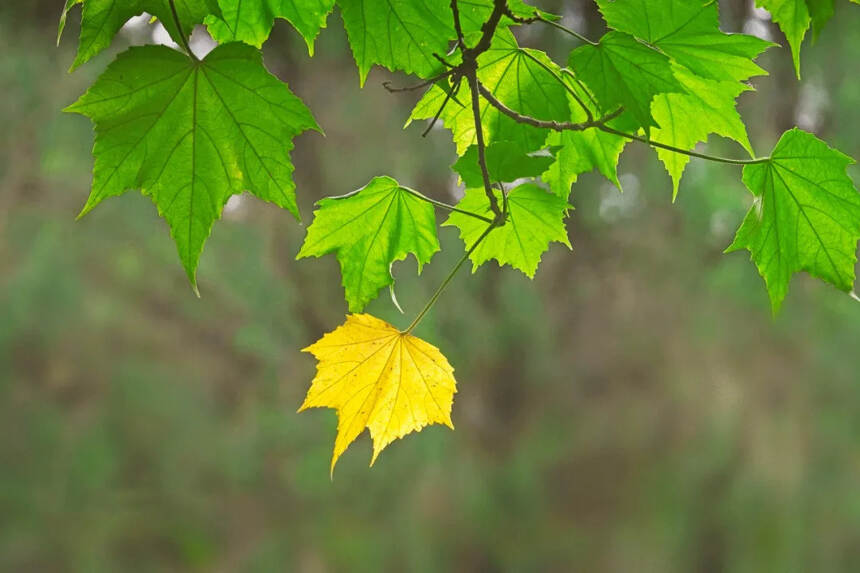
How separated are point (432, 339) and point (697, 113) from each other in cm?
171

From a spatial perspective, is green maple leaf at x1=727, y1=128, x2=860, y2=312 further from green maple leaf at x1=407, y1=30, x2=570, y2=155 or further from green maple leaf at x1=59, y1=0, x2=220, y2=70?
green maple leaf at x1=59, y1=0, x2=220, y2=70

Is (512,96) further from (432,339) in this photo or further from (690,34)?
(432,339)

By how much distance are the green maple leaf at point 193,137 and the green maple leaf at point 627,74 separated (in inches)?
3.0

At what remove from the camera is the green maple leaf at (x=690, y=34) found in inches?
9.7

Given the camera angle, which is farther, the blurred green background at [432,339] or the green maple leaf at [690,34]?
the blurred green background at [432,339]

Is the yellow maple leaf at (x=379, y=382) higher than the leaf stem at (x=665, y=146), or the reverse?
the leaf stem at (x=665, y=146)

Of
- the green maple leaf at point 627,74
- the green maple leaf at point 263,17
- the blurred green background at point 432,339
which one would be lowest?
the blurred green background at point 432,339

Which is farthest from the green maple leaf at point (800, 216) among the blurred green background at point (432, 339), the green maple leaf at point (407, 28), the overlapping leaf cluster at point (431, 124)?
the blurred green background at point (432, 339)

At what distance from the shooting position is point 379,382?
28 cm

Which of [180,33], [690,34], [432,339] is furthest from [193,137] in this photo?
[432,339]

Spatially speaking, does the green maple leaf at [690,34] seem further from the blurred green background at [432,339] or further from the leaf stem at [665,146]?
the blurred green background at [432,339]

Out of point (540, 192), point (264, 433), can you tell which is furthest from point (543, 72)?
point (264, 433)

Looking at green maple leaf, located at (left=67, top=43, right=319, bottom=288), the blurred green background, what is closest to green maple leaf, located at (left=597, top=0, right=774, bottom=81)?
green maple leaf, located at (left=67, top=43, right=319, bottom=288)

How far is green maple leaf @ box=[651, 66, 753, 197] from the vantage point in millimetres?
281
